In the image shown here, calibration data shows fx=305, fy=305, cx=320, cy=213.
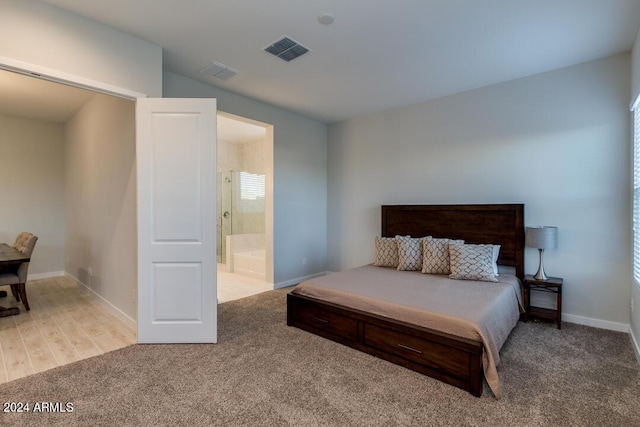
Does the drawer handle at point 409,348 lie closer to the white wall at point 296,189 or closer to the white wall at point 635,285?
the white wall at point 635,285

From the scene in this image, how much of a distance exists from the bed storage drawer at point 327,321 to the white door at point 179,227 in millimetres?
896

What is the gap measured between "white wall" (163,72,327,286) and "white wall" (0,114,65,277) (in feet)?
13.7

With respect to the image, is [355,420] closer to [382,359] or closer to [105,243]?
[382,359]

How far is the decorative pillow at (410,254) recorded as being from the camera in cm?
391

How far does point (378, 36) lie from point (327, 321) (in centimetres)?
274

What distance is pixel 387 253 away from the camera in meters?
4.18

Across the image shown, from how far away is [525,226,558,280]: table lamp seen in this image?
329 centimetres

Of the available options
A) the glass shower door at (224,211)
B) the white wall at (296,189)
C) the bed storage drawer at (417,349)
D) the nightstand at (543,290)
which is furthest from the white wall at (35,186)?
the nightstand at (543,290)

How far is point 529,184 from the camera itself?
12.1ft

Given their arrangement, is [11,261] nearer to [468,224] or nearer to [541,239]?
[468,224]

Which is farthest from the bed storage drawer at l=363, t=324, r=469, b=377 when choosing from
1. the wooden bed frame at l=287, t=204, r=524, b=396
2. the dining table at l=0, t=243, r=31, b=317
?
the dining table at l=0, t=243, r=31, b=317

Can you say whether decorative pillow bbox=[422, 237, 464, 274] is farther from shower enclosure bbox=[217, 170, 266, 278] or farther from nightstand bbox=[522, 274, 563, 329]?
shower enclosure bbox=[217, 170, 266, 278]

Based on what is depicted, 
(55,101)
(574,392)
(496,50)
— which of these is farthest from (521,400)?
(55,101)

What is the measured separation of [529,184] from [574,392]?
2.36 meters
